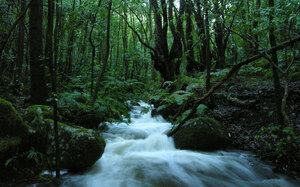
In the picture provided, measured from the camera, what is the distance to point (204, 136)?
5.27 metres

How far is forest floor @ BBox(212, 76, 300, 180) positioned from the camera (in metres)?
4.15

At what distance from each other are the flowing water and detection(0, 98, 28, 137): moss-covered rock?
1282 mm

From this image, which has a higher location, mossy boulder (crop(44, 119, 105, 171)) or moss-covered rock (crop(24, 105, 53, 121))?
moss-covered rock (crop(24, 105, 53, 121))

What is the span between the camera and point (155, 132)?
6695mm

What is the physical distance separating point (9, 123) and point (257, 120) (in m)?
6.08

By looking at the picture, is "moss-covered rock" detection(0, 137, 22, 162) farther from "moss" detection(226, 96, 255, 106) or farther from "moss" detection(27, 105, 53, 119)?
"moss" detection(226, 96, 255, 106)

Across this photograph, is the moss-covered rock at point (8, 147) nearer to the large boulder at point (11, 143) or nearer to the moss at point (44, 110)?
the large boulder at point (11, 143)

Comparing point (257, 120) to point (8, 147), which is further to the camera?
point (257, 120)

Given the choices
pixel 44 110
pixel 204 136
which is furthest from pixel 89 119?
Result: pixel 204 136

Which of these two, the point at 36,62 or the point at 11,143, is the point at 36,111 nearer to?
the point at 11,143

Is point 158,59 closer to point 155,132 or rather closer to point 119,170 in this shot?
point 155,132

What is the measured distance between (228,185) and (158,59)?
22.3ft

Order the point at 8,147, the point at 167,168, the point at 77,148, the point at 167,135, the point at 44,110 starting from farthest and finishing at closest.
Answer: the point at 167,135 → the point at 44,110 → the point at 167,168 → the point at 77,148 → the point at 8,147

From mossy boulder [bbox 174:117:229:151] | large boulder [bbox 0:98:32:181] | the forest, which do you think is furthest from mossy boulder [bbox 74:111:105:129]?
mossy boulder [bbox 174:117:229:151]
